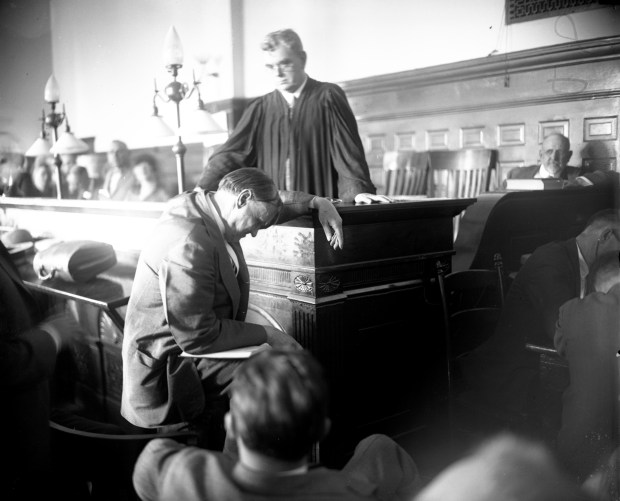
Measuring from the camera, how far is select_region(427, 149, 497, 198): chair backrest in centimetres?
481

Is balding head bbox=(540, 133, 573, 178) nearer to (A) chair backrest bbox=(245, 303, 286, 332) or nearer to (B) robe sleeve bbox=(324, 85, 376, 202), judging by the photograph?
(B) robe sleeve bbox=(324, 85, 376, 202)

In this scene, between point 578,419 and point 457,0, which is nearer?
point 578,419

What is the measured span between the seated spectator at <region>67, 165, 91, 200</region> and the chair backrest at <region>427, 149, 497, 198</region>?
2.85 metres

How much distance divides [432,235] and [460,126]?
2.93 m

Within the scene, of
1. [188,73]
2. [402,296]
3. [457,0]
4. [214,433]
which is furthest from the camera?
[457,0]

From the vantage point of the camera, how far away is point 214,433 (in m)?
1.69

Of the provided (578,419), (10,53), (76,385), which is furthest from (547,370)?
(10,53)

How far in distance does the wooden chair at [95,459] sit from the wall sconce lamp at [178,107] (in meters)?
1.27

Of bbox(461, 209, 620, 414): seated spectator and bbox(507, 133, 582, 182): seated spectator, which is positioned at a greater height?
bbox(507, 133, 582, 182): seated spectator

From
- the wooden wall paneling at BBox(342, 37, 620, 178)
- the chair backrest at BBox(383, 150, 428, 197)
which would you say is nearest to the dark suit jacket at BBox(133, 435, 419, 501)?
the wooden wall paneling at BBox(342, 37, 620, 178)

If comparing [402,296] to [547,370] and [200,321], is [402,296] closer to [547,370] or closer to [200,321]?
[547,370]

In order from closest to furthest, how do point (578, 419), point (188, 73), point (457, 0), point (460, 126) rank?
1. point (578, 419)
2. point (188, 73)
3. point (457, 0)
4. point (460, 126)

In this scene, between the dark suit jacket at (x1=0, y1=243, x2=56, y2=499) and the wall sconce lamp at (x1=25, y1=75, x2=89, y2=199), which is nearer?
the dark suit jacket at (x1=0, y1=243, x2=56, y2=499)

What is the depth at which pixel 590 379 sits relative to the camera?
5.90 ft
